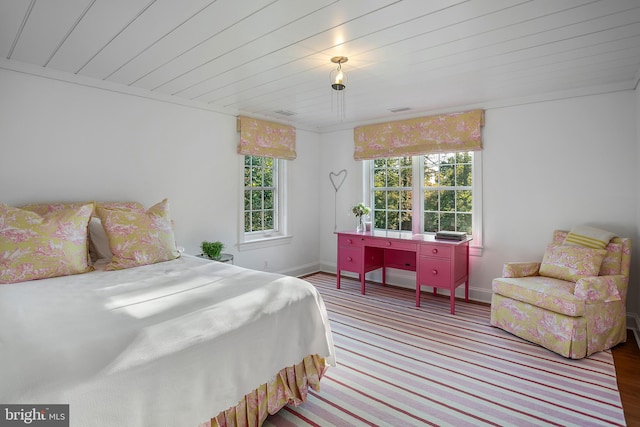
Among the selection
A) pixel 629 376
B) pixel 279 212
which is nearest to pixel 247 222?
pixel 279 212

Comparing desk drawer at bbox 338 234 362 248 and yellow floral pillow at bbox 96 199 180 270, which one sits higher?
yellow floral pillow at bbox 96 199 180 270

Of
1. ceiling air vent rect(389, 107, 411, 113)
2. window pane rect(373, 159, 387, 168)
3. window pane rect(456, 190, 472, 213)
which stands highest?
ceiling air vent rect(389, 107, 411, 113)

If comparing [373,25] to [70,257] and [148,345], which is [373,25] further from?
[70,257]

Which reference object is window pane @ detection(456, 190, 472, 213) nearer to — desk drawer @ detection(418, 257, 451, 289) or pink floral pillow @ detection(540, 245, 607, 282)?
desk drawer @ detection(418, 257, 451, 289)

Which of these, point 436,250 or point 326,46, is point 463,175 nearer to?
point 436,250

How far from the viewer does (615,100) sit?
132 inches

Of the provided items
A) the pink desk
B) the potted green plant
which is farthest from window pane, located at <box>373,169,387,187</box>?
the potted green plant

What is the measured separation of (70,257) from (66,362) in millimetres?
1536

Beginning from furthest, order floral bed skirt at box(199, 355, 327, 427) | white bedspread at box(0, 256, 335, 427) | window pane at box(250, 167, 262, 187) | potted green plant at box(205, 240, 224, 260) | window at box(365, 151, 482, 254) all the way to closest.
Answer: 1. window pane at box(250, 167, 262, 187)
2. window at box(365, 151, 482, 254)
3. potted green plant at box(205, 240, 224, 260)
4. floral bed skirt at box(199, 355, 327, 427)
5. white bedspread at box(0, 256, 335, 427)

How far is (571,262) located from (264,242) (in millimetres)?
3514

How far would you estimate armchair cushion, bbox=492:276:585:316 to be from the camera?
8.74 feet

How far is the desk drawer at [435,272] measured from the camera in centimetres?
375

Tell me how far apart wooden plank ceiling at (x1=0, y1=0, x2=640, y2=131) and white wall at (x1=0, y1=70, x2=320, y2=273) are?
0.76ft

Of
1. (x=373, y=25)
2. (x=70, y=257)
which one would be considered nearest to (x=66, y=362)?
(x=70, y=257)
